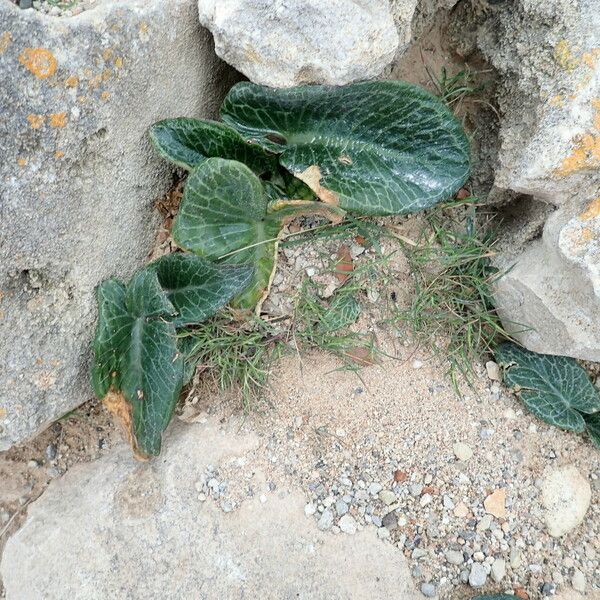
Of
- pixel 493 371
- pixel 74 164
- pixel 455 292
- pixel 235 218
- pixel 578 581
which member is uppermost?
pixel 74 164

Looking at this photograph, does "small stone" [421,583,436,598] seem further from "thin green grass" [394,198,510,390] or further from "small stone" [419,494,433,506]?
"thin green grass" [394,198,510,390]

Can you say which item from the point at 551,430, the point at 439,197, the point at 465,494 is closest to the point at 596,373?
the point at 551,430

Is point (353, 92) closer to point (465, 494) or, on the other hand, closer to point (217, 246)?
point (217, 246)

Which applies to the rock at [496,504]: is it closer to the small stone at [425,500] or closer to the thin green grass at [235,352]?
the small stone at [425,500]

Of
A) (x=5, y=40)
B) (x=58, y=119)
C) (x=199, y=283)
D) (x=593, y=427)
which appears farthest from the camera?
(x=593, y=427)

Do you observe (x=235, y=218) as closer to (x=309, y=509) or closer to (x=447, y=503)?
(x=309, y=509)

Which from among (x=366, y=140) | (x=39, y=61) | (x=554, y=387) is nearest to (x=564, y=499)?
(x=554, y=387)

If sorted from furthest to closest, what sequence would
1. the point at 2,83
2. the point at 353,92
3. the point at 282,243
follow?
the point at 282,243, the point at 353,92, the point at 2,83
